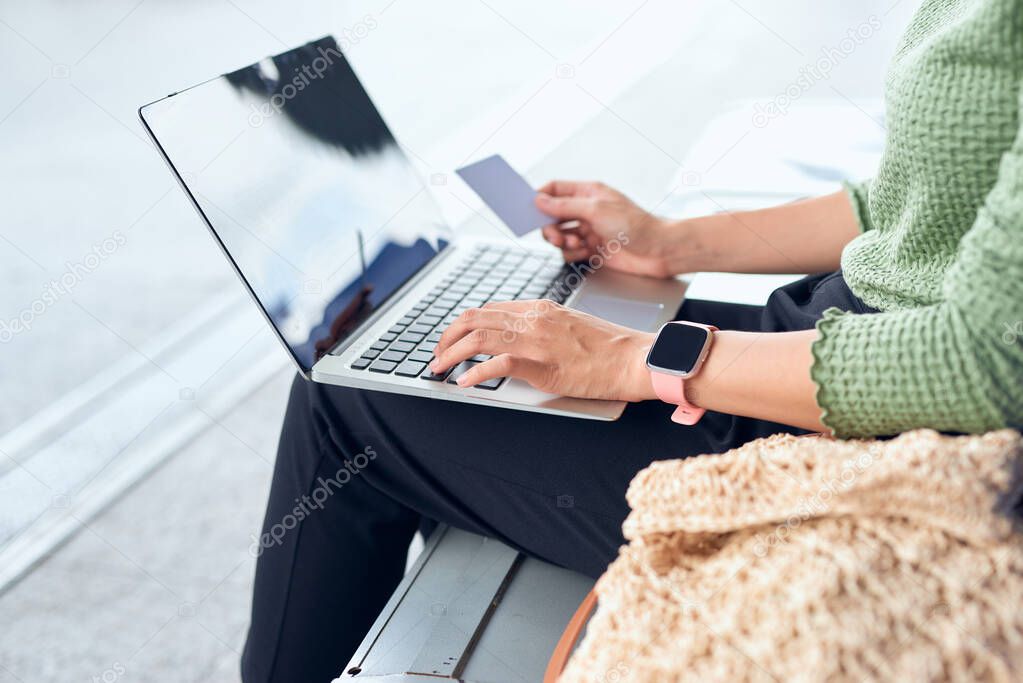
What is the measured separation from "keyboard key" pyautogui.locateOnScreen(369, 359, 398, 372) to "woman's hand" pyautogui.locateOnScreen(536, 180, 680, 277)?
0.34 metres

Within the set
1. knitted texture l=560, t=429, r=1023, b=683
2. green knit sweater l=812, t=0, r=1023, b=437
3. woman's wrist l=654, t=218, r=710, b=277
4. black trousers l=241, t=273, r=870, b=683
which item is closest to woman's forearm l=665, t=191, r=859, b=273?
woman's wrist l=654, t=218, r=710, b=277

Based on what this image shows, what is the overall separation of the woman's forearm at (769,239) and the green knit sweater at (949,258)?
0.82ft

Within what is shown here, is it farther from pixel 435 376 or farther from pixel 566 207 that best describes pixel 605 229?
pixel 435 376

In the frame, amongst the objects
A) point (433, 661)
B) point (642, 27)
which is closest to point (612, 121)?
point (642, 27)

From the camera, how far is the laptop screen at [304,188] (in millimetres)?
885

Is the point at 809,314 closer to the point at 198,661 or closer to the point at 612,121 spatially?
the point at 198,661

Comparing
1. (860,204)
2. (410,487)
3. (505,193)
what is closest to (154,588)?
(410,487)

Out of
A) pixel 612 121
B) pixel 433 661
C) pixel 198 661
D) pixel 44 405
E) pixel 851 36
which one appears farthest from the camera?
pixel 851 36

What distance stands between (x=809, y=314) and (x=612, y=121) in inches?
97.3

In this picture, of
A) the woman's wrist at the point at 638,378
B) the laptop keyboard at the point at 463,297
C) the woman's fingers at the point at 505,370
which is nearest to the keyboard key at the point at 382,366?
the laptop keyboard at the point at 463,297

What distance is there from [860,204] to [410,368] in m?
0.55

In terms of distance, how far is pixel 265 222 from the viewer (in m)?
0.93

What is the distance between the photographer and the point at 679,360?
29.6 inches

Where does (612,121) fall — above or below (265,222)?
below
